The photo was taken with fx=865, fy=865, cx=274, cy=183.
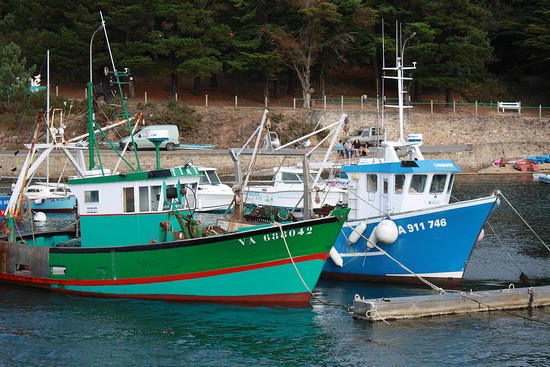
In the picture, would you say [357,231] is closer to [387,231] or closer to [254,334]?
[387,231]

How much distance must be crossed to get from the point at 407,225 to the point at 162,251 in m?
7.33

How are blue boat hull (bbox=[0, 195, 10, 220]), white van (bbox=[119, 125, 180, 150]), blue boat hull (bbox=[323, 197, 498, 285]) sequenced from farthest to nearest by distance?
white van (bbox=[119, 125, 180, 150]), blue boat hull (bbox=[0, 195, 10, 220]), blue boat hull (bbox=[323, 197, 498, 285])

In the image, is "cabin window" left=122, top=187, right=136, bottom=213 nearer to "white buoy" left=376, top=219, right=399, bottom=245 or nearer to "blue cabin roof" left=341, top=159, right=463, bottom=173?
"white buoy" left=376, top=219, right=399, bottom=245

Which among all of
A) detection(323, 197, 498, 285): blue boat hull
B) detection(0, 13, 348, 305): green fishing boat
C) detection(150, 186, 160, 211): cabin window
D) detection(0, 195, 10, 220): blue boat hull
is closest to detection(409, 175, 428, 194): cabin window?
detection(323, 197, 498, 285): blue boat hull

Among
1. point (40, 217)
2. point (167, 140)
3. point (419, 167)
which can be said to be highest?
point (419, 167)

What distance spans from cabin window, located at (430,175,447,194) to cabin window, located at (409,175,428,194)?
0.29 meters

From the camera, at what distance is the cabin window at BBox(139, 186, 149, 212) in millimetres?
24828

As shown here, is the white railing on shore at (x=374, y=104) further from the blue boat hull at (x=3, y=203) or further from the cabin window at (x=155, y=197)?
the cabin window at (x=155, y=197)

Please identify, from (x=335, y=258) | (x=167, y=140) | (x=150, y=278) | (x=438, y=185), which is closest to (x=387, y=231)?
(x=335, y=258)

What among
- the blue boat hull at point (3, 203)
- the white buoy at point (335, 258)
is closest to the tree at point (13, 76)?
the blue boat hull at point (3, 203)

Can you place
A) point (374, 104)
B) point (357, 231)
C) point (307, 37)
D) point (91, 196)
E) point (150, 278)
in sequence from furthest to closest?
point (374, 104), point (307, 37), point (357, 231), point (91, 196), point (150, 278)

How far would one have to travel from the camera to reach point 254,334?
2084 cm

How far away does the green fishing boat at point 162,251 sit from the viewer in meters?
22.5

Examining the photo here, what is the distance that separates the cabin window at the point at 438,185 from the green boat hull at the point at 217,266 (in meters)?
5.55
